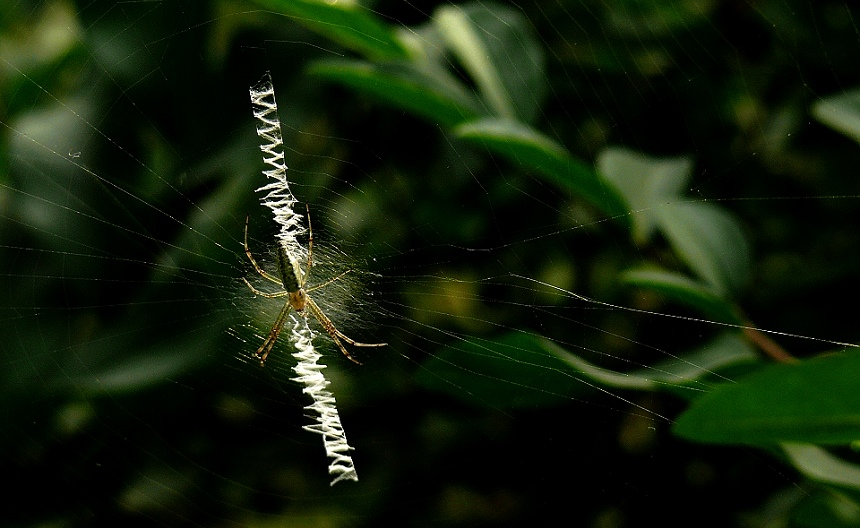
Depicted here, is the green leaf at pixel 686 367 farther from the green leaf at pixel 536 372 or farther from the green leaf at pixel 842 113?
the green leaf at pixel 842 113

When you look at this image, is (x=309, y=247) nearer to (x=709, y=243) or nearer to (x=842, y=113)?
(x=709, y=243)

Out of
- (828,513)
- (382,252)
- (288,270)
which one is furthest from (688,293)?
(288,270)

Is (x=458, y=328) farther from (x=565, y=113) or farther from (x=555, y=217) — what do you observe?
(x=565, y=113)

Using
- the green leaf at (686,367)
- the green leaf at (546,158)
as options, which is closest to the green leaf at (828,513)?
the green leaf at (686,367)

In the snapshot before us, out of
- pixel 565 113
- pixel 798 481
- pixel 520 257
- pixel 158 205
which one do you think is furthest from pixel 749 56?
pixel 158 205

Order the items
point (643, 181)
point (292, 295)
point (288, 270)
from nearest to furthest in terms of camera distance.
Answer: point (643, 181)
point (288, 270)
point (292, 295)

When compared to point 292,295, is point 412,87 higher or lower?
higher
